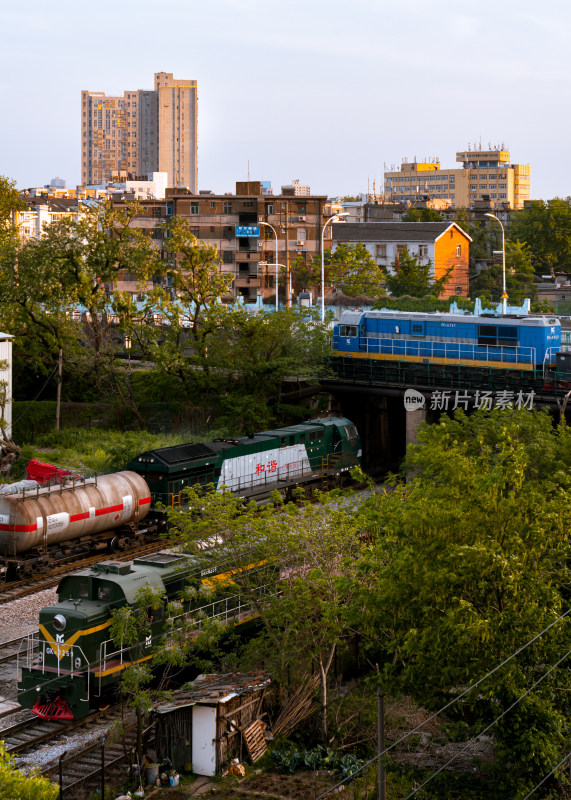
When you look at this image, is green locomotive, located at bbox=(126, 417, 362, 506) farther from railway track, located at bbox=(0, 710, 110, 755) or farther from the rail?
railway track, located at bbox=(0, 710, 110, 755)

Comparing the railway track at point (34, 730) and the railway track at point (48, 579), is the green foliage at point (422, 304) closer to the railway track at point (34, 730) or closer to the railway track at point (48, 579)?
the railway track at point (48, 579)

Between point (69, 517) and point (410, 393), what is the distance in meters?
20.9

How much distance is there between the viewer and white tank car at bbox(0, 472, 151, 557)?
3034cm

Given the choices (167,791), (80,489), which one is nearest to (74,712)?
(167,791)

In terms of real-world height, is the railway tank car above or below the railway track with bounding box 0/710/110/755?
above

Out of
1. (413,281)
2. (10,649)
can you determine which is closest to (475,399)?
(10,649)

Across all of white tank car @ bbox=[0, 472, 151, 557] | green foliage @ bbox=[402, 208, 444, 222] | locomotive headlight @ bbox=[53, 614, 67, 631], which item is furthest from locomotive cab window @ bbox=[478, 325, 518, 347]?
green foliage @ bbox=[402, 208, 444, 222]

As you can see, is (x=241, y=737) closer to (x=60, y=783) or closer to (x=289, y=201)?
(x=60, y=783)

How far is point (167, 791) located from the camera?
18516 mm

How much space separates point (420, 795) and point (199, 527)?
26.0 ft

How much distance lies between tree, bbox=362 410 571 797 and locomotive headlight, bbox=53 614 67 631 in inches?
253

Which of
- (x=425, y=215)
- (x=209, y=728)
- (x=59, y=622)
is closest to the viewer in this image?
(x=209, y=728)

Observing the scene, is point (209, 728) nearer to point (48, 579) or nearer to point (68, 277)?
point (48, 579)

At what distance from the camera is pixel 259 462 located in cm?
4009
